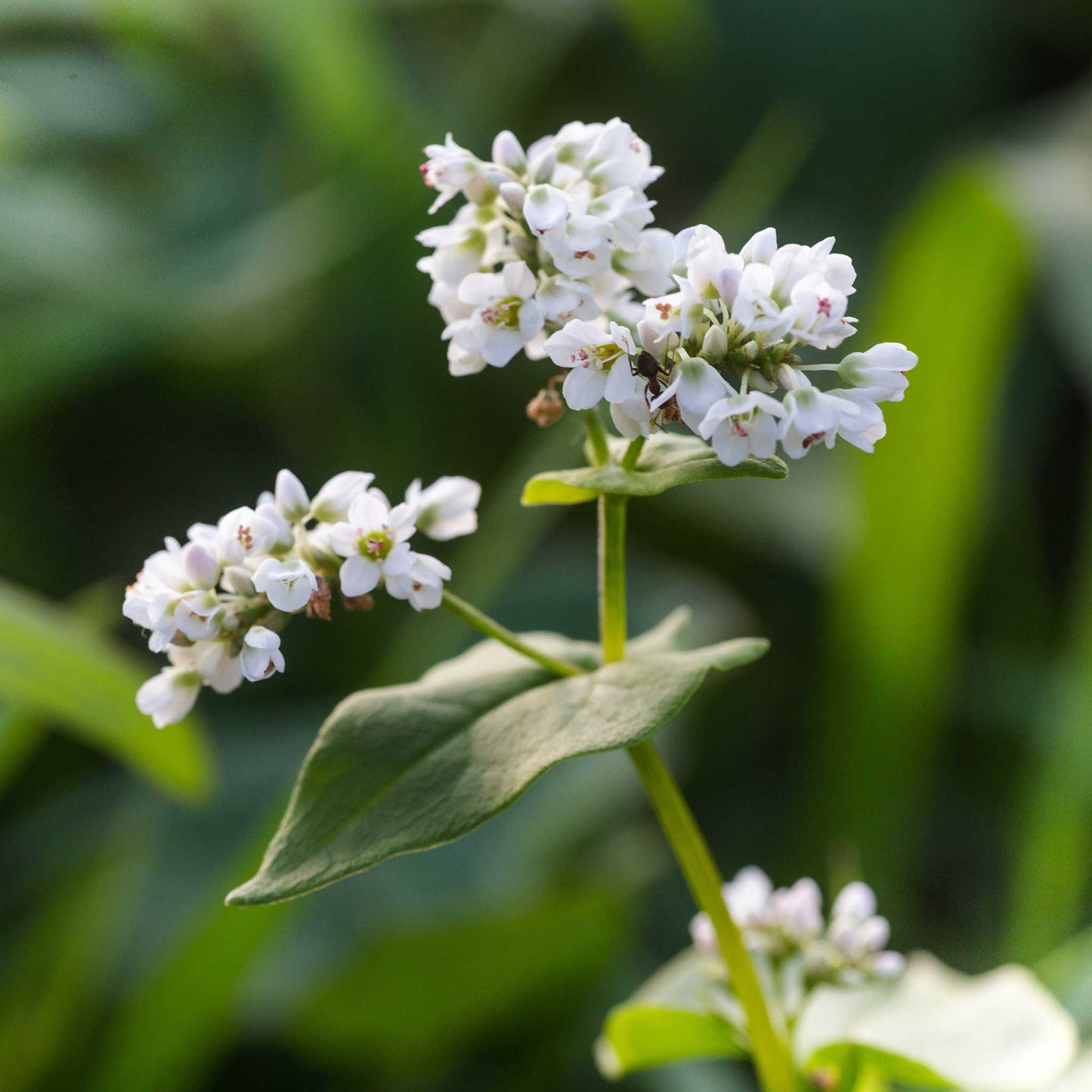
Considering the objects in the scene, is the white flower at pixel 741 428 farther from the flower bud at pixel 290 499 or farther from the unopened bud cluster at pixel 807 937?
the unopened bud cluster at pixel 807 937

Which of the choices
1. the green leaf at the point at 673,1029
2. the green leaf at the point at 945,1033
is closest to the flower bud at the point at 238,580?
the green leaf at the point at 673,1029

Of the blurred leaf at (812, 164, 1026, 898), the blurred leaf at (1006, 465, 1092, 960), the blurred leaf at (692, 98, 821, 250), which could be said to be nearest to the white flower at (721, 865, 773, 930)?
the blurred leaf at (1006, 465, 1092, 960)

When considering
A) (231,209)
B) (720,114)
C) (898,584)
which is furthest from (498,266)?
(720,114)

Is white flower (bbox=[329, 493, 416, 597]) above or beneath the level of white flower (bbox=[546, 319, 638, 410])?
beneath

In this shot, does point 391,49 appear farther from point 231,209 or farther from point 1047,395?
point 1047,395

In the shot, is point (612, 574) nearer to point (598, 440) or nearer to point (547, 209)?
point (598, 440)

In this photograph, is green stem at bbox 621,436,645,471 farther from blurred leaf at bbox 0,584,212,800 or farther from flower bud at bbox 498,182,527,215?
blurred leaf at bbox 0,584,212,800

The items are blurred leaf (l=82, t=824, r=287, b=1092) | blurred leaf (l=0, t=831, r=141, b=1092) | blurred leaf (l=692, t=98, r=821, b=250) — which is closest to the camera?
blurred leaf (l=82, t=824, r=287, b=1092)
